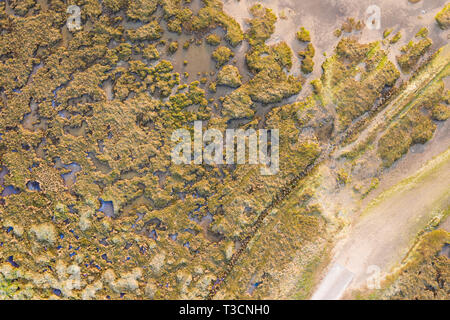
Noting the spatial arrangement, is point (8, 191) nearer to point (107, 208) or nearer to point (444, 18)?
point (107, 208)

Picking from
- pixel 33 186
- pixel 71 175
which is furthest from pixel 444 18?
pixel 33 186

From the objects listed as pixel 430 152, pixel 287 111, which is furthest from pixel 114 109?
pixel 430 152

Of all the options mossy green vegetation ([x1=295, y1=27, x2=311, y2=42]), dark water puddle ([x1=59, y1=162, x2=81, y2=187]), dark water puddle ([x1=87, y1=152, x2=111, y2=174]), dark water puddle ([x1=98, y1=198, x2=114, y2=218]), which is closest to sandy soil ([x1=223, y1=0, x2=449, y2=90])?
mossy green vegetation ([x1=295, y1=27, x2=311, y2=42])

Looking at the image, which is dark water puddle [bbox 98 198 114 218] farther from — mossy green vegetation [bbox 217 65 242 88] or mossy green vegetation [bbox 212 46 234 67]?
mossy green vegetation [bbox 212 46 234 67]

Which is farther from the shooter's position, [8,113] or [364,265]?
[8,113]

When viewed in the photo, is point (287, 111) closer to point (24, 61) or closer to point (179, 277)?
point (179, 277)

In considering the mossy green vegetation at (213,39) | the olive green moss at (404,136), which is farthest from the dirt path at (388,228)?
the mossy green vegetation at (213,39)

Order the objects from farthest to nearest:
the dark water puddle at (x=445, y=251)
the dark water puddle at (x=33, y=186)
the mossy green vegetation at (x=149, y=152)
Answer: the dark water puddle at (x=33, y=186) < the mossy green vegetation at (x=149, y=152) < the dark water puddle at (x=445, y=251)

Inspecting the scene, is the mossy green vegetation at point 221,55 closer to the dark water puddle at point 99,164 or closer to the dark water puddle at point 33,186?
the dark water puddle at point 99,164
